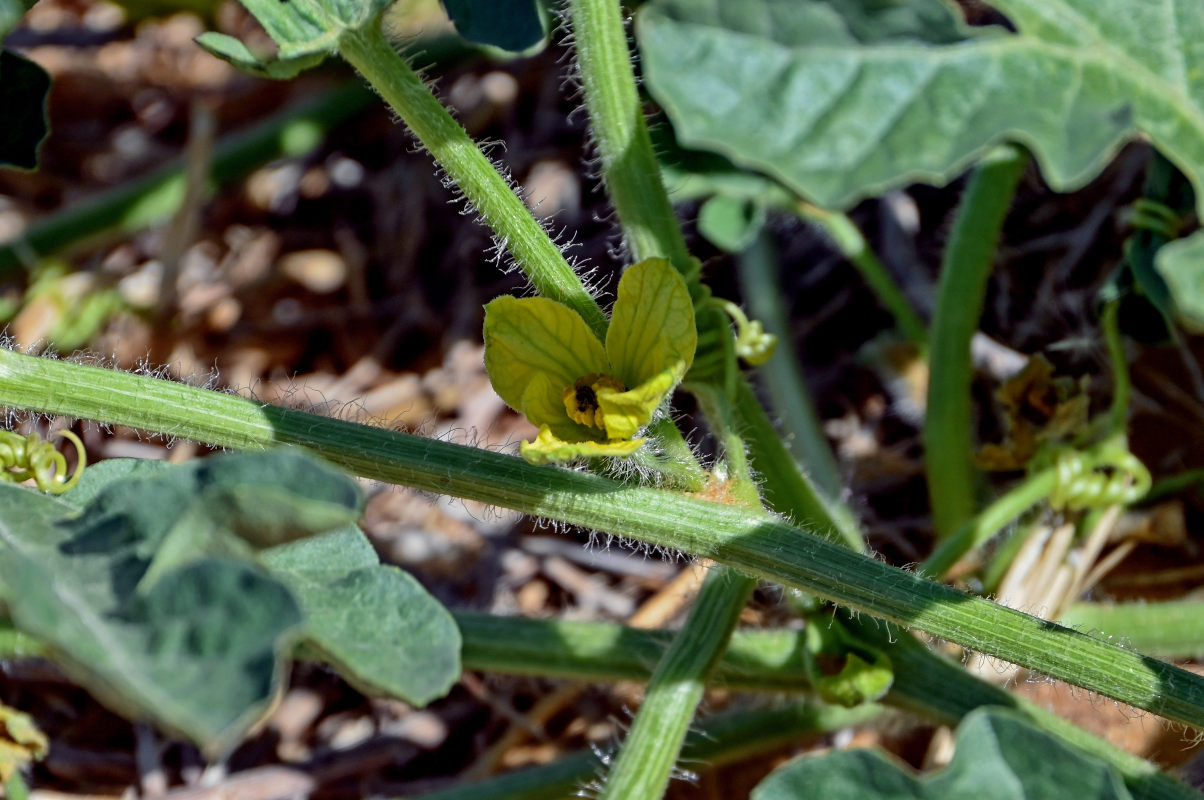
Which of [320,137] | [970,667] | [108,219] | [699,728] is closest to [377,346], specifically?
[320,137]

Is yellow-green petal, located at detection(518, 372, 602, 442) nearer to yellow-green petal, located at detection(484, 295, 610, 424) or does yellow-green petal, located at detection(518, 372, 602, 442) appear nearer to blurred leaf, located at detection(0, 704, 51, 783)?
yellow-green petal, located at detection(484, 295, 610, 424)

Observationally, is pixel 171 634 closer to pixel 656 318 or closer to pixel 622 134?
pixel 656 318

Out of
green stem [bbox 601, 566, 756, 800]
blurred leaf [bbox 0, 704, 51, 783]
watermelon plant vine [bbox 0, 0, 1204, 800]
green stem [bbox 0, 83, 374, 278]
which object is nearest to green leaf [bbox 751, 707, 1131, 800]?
watermelon plant vine [bbox 0, 0, 1204, 800]

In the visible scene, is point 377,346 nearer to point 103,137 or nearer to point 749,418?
point 103,137

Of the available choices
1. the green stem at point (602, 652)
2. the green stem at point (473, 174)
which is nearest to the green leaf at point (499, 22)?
the green stem at point (473, 174)

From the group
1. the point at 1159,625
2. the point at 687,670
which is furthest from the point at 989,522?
the point at 687,670

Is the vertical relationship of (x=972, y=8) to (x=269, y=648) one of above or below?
below
